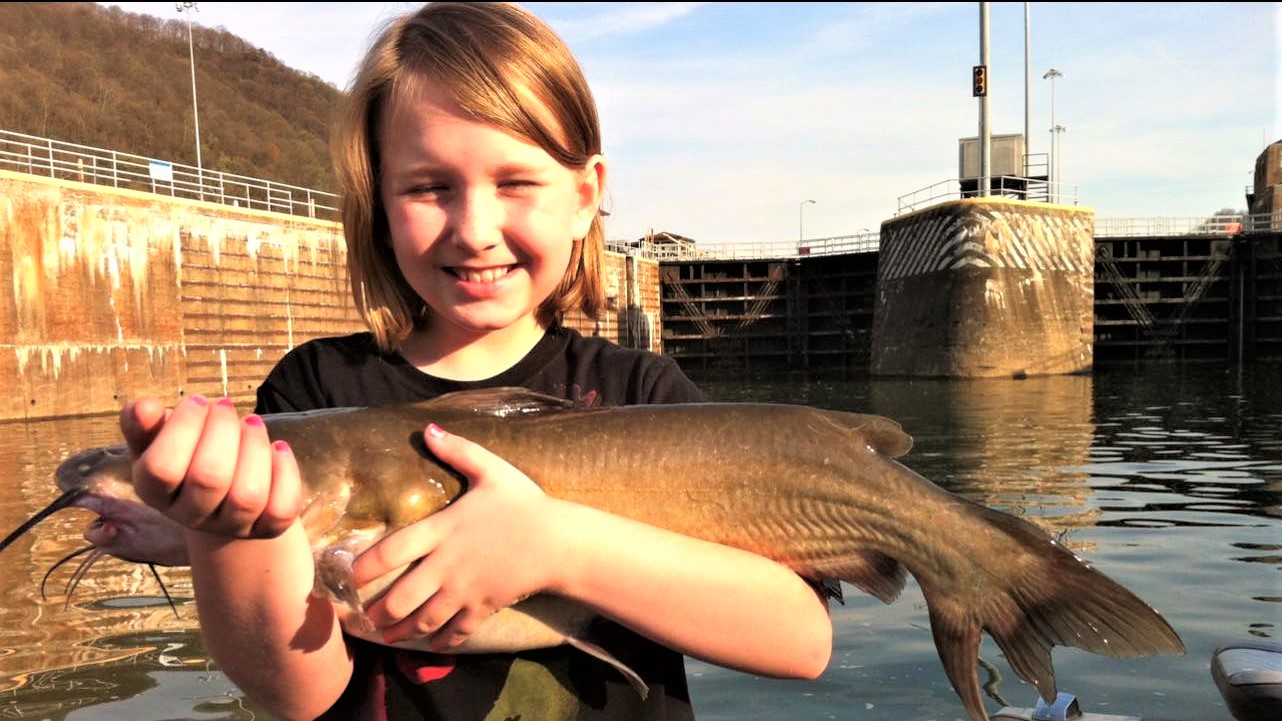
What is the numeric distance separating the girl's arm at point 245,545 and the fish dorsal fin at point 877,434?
111 centimetres

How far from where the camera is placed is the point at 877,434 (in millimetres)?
1978

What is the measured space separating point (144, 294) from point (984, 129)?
2687cm

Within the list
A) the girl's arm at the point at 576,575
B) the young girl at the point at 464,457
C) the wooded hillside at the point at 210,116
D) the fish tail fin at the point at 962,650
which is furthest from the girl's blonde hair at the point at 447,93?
the wooded hillside at the point at 210,116

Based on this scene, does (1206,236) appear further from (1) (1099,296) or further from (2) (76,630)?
(2) (76,630)

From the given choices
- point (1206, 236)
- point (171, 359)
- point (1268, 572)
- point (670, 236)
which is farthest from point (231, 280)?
point (670, 236)

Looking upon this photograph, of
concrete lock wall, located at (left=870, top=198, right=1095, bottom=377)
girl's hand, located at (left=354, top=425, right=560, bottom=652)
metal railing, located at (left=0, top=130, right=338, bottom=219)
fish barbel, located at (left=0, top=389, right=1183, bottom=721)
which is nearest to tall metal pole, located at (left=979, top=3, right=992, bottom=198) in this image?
concrete lock wall, located at (left=870, top=198, right=1095, bottom=377)

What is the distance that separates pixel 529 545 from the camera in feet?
5.23

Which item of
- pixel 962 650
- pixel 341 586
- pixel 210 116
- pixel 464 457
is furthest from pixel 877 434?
pixel 210 116

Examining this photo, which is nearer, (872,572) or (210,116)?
(872,572)

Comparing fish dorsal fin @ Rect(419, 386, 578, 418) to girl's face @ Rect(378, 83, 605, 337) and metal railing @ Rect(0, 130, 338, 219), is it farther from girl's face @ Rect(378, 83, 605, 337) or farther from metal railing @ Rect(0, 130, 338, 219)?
metal railing @ Rect(0, 130, 338, 219)

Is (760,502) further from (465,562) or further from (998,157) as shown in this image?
(998,157)

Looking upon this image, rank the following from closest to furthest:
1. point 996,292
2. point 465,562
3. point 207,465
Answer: point 207,465
point 465,562
point 996,292

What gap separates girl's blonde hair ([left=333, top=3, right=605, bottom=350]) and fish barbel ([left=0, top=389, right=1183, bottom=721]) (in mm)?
468

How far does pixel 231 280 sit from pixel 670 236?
3689 cm
